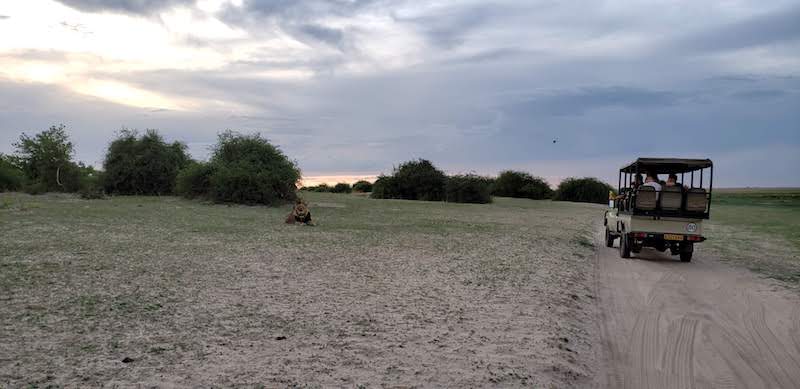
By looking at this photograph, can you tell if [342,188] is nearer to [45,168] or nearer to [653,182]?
[45,168]

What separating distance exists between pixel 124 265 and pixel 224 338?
5049 mm

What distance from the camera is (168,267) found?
10266mm

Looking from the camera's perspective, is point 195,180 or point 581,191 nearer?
point 195,180

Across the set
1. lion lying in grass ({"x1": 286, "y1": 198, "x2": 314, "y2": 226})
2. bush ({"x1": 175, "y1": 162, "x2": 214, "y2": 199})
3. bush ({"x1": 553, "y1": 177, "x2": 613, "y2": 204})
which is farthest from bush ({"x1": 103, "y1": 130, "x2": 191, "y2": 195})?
bush ({"x1": 553, "y1": 177, "x2": 613, "y2": 204})

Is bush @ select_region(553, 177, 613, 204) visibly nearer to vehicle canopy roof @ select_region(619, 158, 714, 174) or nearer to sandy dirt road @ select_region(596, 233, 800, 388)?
vehicle canopy roof @ select_region(619, 158, 714, 174)

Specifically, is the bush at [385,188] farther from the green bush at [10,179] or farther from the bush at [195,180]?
the green bush at [10,179]

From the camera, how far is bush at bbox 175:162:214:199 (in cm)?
3300

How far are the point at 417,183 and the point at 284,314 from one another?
46.9m

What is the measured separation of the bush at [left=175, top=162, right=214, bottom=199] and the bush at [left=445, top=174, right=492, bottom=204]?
25.5 metres

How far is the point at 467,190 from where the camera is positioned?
5281 cm

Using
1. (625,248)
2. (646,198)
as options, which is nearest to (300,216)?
(625,248)

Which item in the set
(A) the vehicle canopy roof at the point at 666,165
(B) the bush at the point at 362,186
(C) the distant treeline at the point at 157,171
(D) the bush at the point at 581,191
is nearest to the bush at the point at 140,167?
(C) the distant treeline at the point at 157,171

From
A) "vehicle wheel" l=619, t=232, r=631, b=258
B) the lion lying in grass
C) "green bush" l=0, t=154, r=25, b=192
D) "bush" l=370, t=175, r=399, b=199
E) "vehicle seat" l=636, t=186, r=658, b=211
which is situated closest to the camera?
"vehicle seat" l=636, t=186, r=658, b=211

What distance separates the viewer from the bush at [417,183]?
53.8 m
